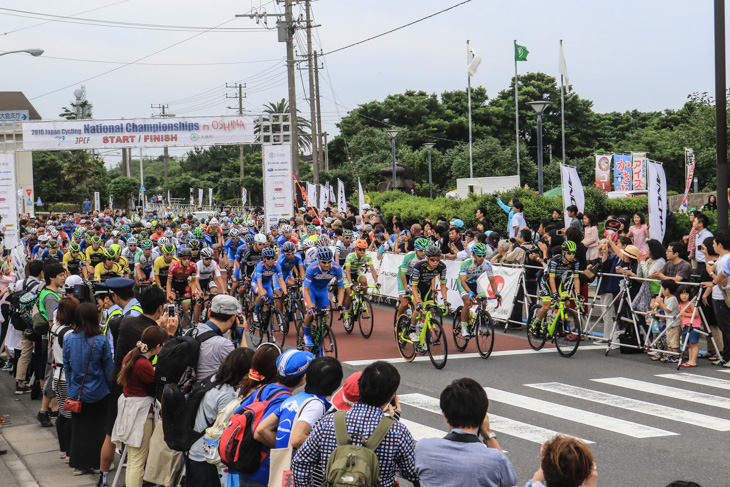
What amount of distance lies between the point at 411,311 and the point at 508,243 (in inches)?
151

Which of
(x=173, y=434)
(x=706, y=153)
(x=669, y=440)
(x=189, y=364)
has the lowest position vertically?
(x=669, y=440)

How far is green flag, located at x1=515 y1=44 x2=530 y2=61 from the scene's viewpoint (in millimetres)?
38875

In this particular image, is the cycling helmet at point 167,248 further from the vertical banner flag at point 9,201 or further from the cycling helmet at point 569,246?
the vertical banner flag at point 9,201

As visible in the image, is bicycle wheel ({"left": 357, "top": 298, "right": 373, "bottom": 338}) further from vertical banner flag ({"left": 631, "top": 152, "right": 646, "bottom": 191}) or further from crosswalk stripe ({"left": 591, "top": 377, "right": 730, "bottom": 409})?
vertical banner flag ({"left": 631, "top": 152, "right": 646, "bottom": 191})

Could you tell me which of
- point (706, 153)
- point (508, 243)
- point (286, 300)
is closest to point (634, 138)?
point (706, 153)

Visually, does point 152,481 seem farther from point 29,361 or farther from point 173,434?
point 29,361

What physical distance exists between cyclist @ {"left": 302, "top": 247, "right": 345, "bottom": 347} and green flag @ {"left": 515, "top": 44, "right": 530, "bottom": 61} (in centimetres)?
2766

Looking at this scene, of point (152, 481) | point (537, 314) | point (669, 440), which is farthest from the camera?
point (537, 314)

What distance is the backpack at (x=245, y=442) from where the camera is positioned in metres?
5.04

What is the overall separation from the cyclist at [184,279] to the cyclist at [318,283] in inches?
97.7

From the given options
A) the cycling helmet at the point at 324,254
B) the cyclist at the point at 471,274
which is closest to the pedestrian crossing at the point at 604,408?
the cyclist at the point at 471,274

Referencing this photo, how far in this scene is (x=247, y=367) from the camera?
5.65 m

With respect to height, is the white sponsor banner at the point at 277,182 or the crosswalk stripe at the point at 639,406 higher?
the white sponsor banner at the point at 277,182

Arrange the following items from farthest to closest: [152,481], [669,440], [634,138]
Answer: [634,138] < [669,440] < [152,481]
